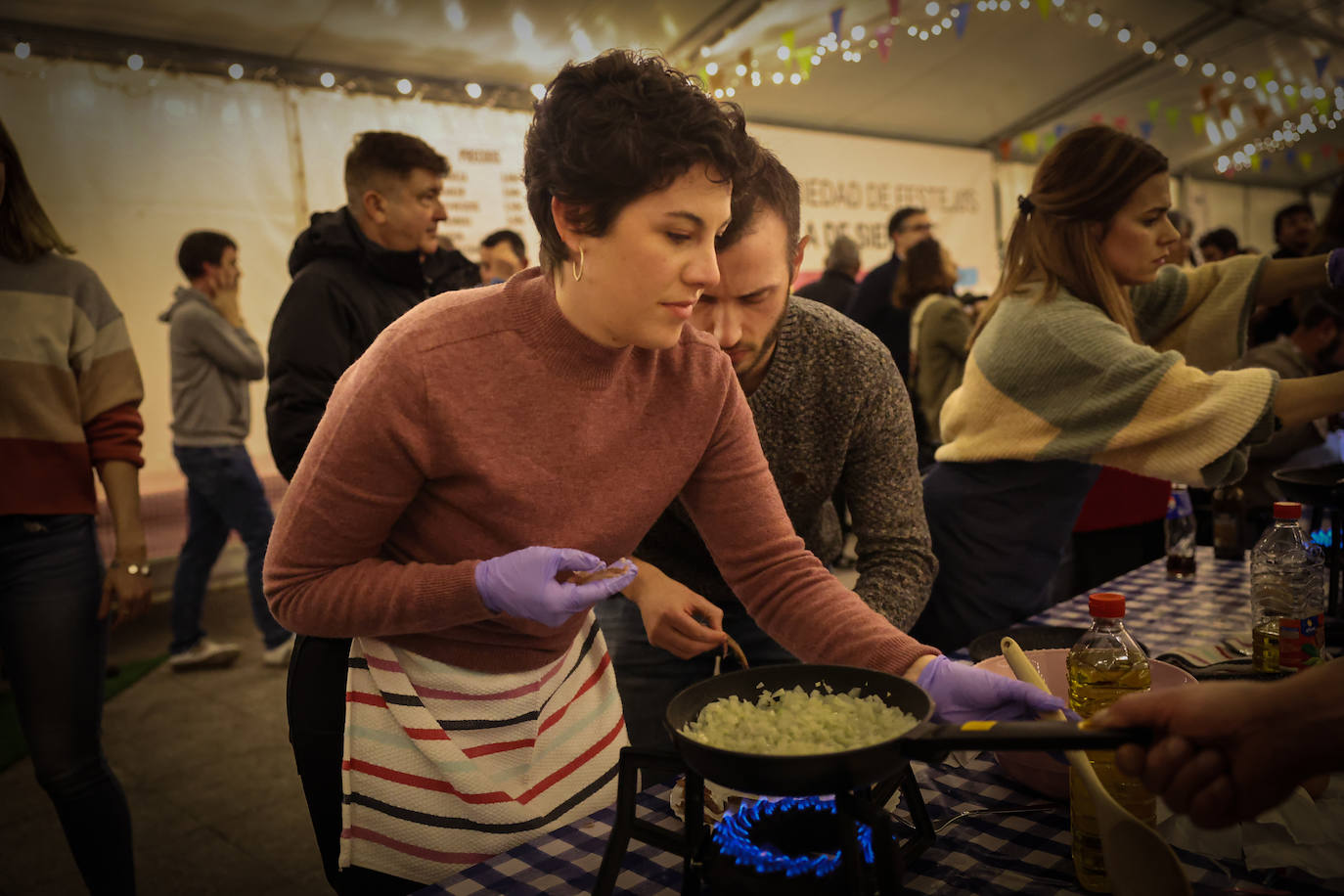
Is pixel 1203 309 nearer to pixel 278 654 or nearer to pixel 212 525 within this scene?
pixel 278 654

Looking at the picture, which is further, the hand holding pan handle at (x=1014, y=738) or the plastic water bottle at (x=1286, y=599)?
the plastic water bottle at (x=1286, y=599)

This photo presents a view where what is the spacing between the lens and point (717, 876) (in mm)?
744

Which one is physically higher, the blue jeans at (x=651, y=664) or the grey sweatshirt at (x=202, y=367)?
the grey sweatshirt at (x=202, y=367)

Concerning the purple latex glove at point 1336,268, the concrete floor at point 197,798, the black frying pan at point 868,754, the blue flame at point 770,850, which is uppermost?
the purple latex glove at point 1336,268

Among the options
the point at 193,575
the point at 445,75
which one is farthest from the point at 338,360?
the point at 445,75

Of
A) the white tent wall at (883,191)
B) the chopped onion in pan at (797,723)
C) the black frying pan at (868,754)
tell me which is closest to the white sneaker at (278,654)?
the chopped onion in pan at (797,723)

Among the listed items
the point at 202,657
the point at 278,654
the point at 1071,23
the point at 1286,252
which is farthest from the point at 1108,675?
the point at 1071,23

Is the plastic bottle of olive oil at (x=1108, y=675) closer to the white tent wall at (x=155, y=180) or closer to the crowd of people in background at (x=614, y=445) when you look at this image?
the crowd of people in background at (x=614, y=445)

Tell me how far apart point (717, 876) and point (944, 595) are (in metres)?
1.29

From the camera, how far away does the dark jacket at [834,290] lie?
4672mm

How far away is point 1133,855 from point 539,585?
1.99ft

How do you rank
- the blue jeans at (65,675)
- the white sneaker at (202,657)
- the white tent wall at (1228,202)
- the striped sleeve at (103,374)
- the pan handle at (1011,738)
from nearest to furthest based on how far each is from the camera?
the pan handle at (1011,738)
the blue jeans at (65,675)
the striped sleeve at (103,374)
the white sneaker at (202,657)
the white tent wall at (1228,202)

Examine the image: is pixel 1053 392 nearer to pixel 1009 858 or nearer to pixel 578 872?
pixel 1009 858

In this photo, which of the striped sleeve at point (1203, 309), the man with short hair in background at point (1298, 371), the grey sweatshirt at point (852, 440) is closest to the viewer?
the grey sweatshirt at point (852, 440)
